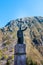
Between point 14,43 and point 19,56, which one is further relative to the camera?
point 14,43

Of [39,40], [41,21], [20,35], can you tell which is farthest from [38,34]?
[20,35]

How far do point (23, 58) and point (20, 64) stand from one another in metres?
0.16

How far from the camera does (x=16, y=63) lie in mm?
4461

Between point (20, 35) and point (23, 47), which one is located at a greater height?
point (20, 35)

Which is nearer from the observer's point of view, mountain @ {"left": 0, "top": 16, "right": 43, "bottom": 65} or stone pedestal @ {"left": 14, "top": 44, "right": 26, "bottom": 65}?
stone pedestal @ {"left": 14, "top": 44, "right": 26, "bottom": 65}

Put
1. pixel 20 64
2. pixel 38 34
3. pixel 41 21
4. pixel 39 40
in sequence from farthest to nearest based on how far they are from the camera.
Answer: pixel 41 21, pixel 38 34, pixel 39 40, pixel 20 64

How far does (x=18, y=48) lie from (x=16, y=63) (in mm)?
366

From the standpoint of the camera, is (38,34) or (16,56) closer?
(16,56)

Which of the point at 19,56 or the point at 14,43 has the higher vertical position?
the point at 14,43

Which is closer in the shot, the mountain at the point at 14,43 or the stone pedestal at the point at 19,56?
the stone pedestal at the point at 19,56

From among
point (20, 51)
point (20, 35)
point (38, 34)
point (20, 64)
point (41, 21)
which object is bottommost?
point (20, 64)

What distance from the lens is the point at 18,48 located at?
4578mm

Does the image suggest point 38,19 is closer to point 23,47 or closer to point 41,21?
point 41,21

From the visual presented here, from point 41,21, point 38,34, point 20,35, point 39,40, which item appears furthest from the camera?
point 41,21
